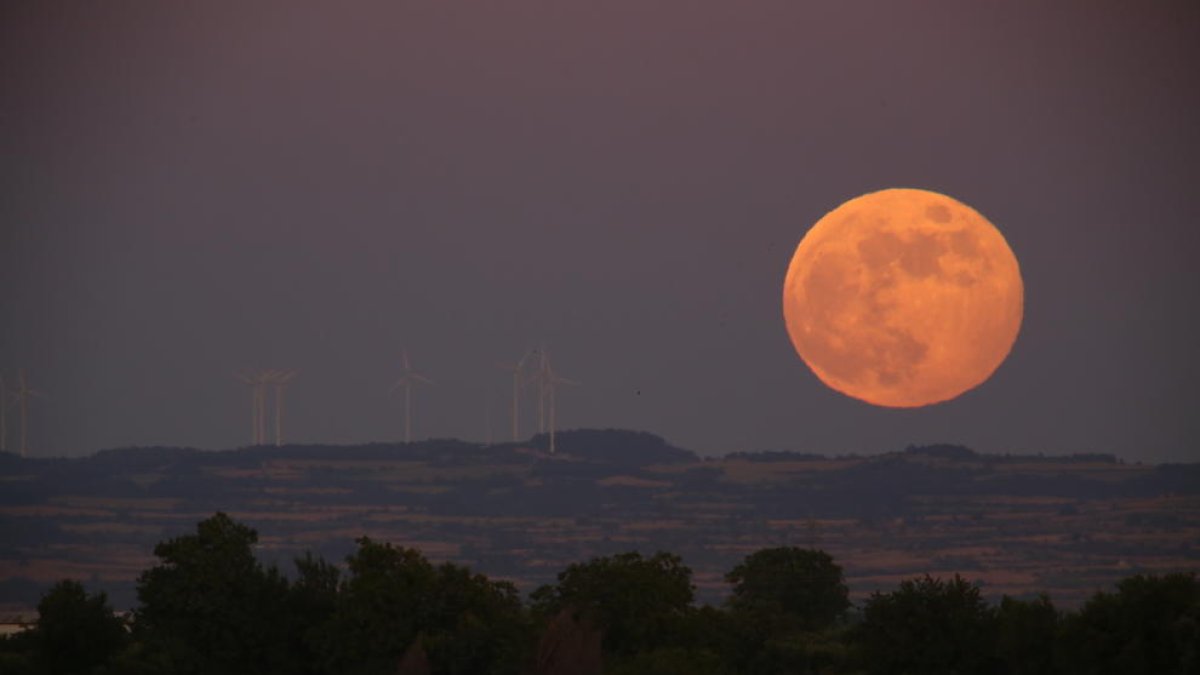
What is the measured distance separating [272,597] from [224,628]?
298 cm

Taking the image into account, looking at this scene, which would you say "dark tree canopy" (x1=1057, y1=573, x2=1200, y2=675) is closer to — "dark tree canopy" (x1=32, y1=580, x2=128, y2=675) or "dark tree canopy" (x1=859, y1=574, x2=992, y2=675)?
"dark tree canopy" (x1=859, y1=574, x2=992, y2=675)

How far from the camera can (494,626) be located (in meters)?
93.8

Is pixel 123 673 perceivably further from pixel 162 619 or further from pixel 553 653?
pixel 553 653

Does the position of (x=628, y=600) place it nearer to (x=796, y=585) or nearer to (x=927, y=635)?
(x=927, y=635)

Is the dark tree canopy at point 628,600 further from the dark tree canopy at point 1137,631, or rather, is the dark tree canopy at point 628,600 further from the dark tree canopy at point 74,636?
the dark tree canopy at point 1137,631

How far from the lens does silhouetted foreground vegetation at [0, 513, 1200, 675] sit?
88.4 m

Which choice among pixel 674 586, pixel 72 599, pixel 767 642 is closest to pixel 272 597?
pixel 72 599

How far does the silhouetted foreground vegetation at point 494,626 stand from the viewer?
290ft

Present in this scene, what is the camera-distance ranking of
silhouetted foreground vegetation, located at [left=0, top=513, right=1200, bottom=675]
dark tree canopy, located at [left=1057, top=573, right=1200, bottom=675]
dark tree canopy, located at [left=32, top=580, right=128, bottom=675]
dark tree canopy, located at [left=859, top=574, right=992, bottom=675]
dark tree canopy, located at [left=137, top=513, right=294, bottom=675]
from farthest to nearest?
1. dark tree canopy, located at [left=32, top=580, right=128, bottom=675]
2. dark tree canopy, located at [left=137, top=513, right=294, bottom=675]
3. dark tree canopy, located at [left=859, top=574, right=992, bottom=675]
4. silhouetted foreground vegetation, located at [left=0, top=513, right=1200, bottom=675]
5. dark tree canopy, located at [left=1057, top=573, right=1200, bottom=675]

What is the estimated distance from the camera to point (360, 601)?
9644 cm

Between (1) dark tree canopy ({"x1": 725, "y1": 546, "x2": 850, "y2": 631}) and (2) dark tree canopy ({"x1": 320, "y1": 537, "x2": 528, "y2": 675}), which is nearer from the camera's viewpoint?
(2) dark tree canopy ({"x1": 320, "y1": 537, "x2": 528, "y2": 675})

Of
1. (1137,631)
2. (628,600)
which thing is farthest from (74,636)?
(1137,631)

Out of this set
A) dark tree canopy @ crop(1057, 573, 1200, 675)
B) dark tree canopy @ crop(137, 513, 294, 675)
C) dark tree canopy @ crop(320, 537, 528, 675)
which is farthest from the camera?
dark tree canopy @ crop(137, 513, 294, 675)

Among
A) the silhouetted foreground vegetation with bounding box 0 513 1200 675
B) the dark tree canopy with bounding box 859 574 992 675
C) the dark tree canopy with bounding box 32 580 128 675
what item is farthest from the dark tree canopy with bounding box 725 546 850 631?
the dark tree canopy with bounding box 32 580 128 675
